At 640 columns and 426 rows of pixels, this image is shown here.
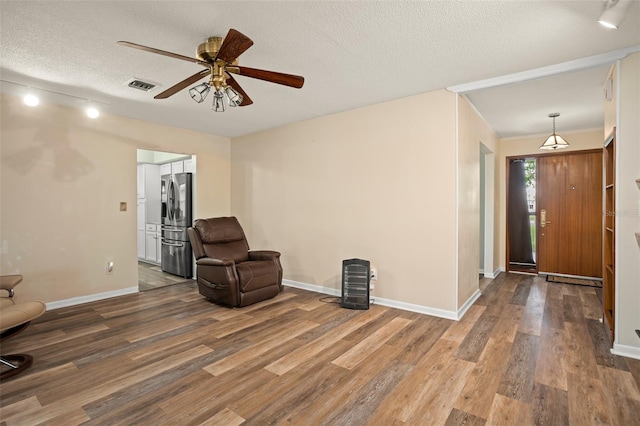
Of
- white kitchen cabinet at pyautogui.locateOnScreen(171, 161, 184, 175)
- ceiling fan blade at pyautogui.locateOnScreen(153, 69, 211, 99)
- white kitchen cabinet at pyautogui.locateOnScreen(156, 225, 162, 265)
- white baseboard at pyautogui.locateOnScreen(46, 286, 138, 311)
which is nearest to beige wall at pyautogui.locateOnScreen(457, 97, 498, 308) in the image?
ceiling fan blade at pyautogui.locateOnScreen(153, 69, 211, 99)

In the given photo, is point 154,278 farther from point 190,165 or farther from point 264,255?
point 264,255

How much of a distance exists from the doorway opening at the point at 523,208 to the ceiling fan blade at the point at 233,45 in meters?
5.80

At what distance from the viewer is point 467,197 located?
3.75 meters

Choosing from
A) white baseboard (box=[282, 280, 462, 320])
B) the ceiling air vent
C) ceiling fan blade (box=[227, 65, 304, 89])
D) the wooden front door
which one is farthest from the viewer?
the wooden front door

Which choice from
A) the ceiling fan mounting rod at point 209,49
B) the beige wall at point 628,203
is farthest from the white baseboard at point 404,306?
the ceiling fan mounting rod at point 209,49

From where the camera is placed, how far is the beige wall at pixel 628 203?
2.50 m

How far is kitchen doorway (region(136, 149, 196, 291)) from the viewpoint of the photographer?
540 centimetres

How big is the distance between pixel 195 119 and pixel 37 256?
8.48 feet

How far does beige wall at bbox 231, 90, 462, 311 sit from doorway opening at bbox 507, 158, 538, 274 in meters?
3.49

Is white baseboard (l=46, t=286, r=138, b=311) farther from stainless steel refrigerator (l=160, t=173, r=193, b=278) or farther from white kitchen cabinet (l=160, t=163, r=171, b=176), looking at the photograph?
white kitchen cabinet (l=160, t=163, r=171, b=176)

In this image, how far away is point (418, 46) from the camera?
97.0 inches

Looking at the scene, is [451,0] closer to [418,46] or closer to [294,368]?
[418,46]

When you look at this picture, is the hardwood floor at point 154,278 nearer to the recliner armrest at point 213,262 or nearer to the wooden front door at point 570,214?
the recliner armrest at point 213,262

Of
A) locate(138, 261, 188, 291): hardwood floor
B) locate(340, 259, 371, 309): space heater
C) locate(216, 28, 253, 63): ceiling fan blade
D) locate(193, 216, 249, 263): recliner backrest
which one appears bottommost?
locate(138, 261, 188, 291): hardwood floor
